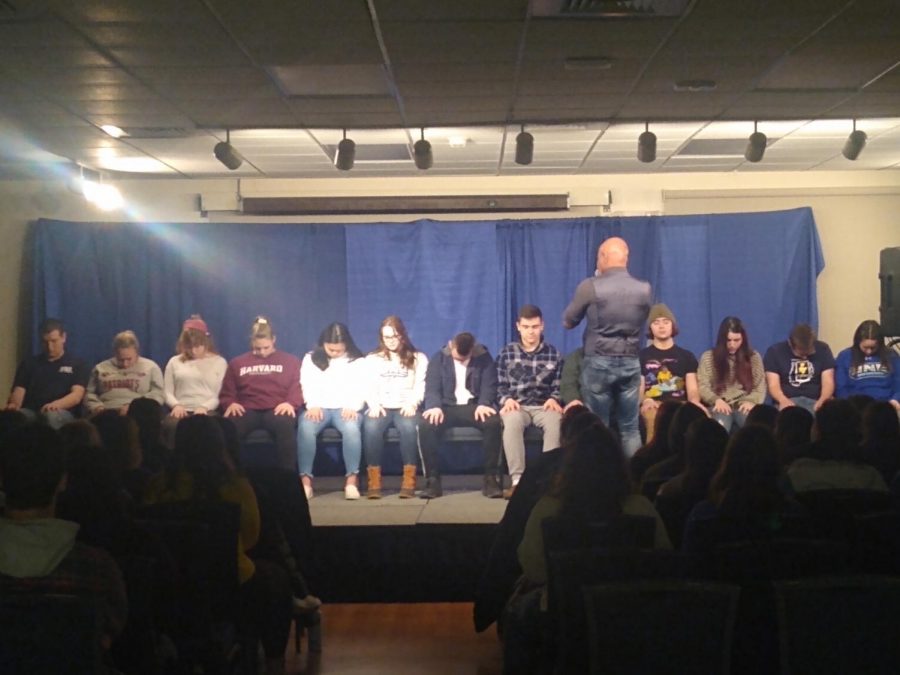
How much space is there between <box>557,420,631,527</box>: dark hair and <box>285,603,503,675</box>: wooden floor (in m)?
1.11

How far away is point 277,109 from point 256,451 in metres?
2.38

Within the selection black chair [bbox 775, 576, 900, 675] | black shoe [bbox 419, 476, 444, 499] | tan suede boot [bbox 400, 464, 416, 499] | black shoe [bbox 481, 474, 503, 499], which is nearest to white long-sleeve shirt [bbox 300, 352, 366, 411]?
tan suede boot [bbox 400, 464, 416, 499]

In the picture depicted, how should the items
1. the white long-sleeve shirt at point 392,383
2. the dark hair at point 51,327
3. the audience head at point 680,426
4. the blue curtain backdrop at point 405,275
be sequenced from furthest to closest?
the blue curtain backdrop at point 405,275
the dark hair at point 51,327
the white long-sleeve shirt at point 392,383
the audience head at point 680,426

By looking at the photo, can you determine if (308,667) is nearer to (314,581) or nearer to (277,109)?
(314,581)

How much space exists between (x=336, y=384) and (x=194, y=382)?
3.50 feet

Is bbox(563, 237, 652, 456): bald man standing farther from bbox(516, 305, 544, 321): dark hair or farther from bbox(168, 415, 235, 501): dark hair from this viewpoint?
bbox(168, 415, 235, 501): dark hair

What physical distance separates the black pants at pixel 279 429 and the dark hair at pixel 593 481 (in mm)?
3765

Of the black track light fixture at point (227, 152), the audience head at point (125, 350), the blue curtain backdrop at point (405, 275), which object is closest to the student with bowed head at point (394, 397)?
the blue curtain backdrop at point (405, 275)

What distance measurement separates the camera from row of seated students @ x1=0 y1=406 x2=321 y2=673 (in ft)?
6.79

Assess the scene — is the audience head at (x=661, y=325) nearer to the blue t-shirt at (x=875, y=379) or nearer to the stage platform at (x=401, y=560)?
the blue t-shirt at (x=875, y=379)

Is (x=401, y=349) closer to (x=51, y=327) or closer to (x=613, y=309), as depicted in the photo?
(x=613, y=309)

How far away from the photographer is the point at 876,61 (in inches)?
189

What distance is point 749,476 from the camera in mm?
2660

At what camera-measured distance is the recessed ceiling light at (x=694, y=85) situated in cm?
514
